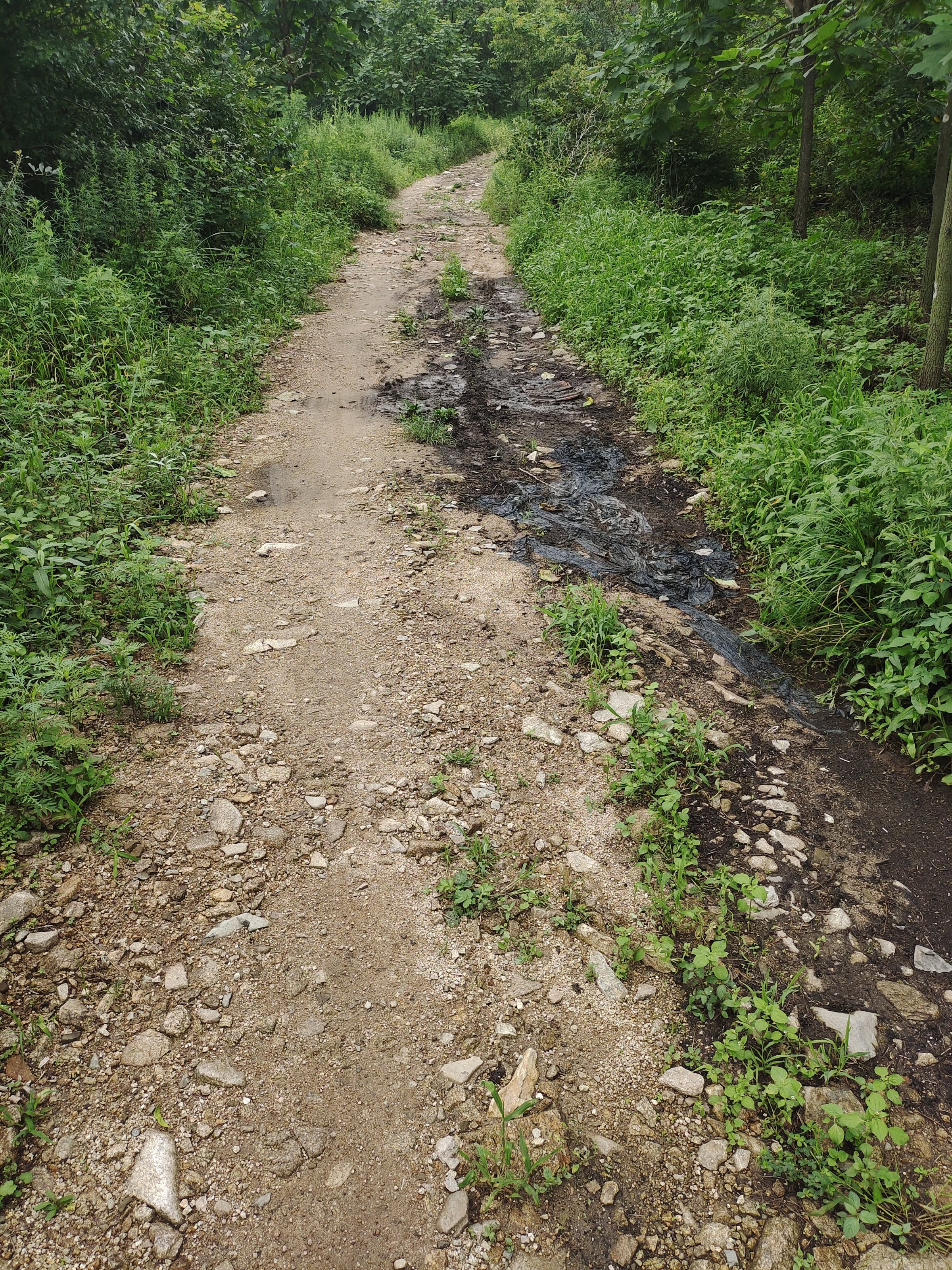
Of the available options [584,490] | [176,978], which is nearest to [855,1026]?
[176,978]

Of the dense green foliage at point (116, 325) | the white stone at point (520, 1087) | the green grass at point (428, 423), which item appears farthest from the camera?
the green grass at point (428, 423)

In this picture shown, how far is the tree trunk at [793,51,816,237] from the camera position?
7086 millimetres

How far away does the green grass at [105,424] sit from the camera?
3.04 metres

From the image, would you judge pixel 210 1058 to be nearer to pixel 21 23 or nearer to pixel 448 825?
pixel 448 825

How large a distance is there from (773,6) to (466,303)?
4360 mm

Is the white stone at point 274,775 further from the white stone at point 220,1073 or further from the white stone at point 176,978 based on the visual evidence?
the white stone at point 220,1073

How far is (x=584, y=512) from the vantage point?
5.01m

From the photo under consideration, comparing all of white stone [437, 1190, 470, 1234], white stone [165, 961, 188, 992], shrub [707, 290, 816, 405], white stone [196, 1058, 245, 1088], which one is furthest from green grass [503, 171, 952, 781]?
white stone [165, 961, 188, 992]

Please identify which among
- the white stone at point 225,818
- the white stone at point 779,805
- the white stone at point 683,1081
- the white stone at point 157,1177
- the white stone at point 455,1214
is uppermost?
the white stone at point 225,818

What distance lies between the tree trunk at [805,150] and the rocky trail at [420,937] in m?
5.51

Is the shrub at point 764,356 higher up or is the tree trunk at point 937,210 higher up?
the tree trunk at point 937,210

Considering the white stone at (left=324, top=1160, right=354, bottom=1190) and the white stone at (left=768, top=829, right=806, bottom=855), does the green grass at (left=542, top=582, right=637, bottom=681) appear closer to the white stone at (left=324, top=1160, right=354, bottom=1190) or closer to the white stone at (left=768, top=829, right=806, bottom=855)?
the white stone at (left=768, top=829, right=806, bottom=855)

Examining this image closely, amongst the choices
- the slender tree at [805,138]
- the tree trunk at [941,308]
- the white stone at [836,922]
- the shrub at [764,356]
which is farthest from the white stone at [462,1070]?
the slender tree at [805,138]

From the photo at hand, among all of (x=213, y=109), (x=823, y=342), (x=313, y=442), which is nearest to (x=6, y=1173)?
(x=313, y=442)
